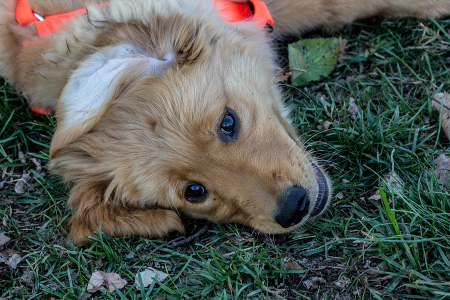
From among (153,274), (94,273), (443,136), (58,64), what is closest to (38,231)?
(94,273)

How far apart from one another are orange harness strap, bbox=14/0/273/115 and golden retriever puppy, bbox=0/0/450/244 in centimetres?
4

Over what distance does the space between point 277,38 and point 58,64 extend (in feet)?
5.90

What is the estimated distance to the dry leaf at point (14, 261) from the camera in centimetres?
266

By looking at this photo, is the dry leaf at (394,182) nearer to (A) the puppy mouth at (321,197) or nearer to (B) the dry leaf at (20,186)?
(A) the puppy mouth at (321,197)

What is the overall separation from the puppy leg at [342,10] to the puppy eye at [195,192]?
5.41ft

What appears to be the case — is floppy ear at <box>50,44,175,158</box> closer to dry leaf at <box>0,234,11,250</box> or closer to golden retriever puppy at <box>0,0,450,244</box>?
golden retriever puppy at <box>0,0,450,244</box>

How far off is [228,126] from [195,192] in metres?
0.49

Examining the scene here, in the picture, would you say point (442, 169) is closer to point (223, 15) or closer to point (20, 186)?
point (223, 15)

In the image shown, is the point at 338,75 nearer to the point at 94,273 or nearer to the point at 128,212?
the point at 128,212

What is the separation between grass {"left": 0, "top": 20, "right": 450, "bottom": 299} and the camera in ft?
6.89

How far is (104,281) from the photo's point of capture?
2.48 metres

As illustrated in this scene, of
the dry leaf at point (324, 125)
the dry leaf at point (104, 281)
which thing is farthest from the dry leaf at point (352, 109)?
the dry leaf at point (104, 281)

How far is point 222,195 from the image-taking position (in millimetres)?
2385

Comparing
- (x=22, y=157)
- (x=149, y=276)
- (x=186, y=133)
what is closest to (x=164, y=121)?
(x=186, y=133)
